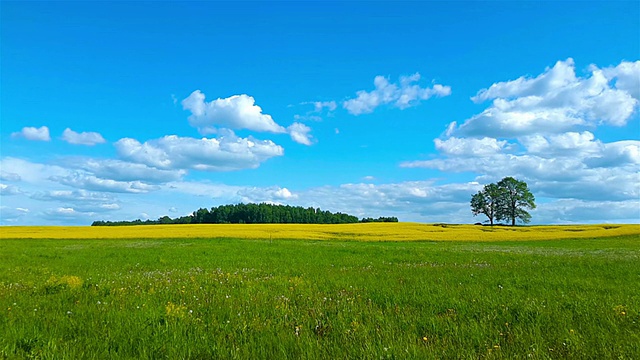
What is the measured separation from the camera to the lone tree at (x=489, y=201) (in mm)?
101312

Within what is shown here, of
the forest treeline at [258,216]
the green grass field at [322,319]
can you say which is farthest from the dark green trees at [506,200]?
the green grass field at [322,319]

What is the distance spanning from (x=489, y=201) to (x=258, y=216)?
2844 inches

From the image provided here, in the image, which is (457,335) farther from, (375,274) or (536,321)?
(375,274)

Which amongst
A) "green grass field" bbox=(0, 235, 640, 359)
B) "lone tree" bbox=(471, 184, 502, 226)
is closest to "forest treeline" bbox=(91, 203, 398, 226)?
"lone tree" bbox=(471, 184, 502, 226)

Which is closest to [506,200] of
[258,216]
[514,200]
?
[514,200]

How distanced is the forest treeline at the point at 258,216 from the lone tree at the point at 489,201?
146 feet

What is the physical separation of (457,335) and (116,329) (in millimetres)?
5137

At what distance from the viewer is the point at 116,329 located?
621 centimetres

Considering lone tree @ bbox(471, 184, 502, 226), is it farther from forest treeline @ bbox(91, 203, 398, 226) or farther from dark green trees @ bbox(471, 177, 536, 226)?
forest treeline @ bbox(91, 203, 398, 226)

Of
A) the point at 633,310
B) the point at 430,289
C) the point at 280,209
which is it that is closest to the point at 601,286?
the point at 633,310

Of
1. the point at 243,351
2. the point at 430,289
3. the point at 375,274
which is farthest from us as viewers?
the point at 375,274

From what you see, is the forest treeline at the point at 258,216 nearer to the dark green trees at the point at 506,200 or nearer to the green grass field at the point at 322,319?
the dark green trees at the point at 506,200

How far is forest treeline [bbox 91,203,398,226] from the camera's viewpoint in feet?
441

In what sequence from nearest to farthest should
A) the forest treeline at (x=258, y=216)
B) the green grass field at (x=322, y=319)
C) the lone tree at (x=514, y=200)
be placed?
the green grass field at (x=322, y=319) < the lone tree at (x=514, y=200) < the forest treeline at (x=258, y=216)
